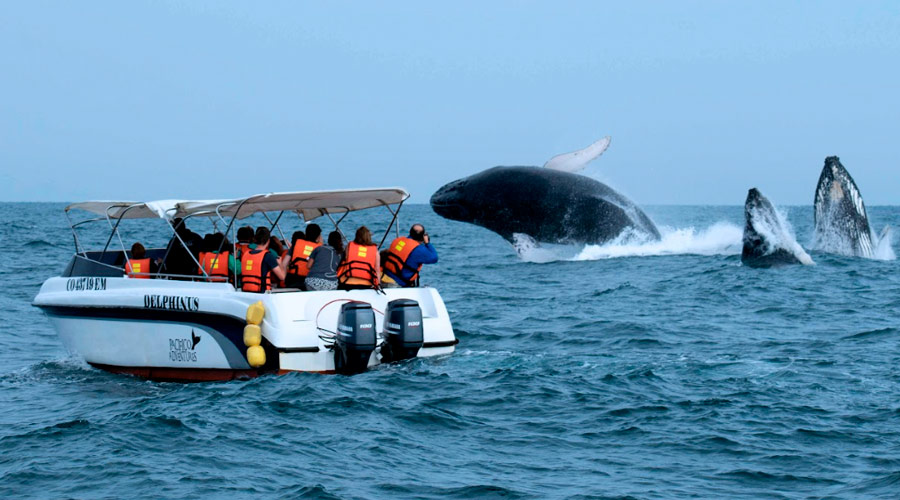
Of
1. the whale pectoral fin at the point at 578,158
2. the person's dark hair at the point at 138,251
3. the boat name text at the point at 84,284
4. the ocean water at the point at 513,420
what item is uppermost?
the whale pectoral fin at the point at 578,158

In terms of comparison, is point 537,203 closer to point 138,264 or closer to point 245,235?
point 245,235

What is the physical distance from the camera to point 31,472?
24.5 ft

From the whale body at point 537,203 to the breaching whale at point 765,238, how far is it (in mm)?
2732

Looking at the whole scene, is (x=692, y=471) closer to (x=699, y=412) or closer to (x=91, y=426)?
(x=699, y=412)

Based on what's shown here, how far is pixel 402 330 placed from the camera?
10.6 m

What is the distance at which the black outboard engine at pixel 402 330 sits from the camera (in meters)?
10.6

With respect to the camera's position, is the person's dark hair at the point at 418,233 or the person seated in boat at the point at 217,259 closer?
the person seated in boat at the point at 217,259

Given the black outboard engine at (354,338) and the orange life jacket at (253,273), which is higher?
the orange life jacket at (253,273)

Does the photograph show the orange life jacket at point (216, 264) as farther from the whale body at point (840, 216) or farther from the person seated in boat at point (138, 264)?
the whale body at point (840, 216)

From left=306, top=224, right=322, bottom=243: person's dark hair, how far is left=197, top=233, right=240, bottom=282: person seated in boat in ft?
3.01

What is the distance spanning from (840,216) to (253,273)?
18563mm

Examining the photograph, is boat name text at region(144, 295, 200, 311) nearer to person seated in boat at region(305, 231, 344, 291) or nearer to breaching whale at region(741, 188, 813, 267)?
person seated in boat at region(305, 231, 344, 291)

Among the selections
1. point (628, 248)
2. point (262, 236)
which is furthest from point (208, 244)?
point (628, 248)

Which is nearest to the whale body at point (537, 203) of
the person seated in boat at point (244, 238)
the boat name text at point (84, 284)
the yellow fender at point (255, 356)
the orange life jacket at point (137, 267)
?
the person seated in boat at point (244, 238)
